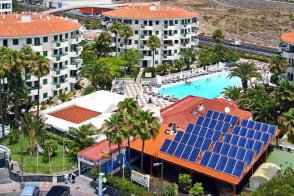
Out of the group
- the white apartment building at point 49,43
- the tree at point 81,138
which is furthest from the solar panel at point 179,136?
the white apartment building at point 49,43

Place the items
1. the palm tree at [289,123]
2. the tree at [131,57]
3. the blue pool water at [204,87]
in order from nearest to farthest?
1. the palm tree at [289,123]
2. the blue pool water at [204,87]
3. the tree at [131,57]

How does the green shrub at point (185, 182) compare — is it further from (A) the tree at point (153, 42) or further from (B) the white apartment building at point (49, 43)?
(A) the tree at point (153, 42)

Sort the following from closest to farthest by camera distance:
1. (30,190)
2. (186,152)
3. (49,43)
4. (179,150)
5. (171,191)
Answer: (30,190), (171,191), (186,152), (179,150), (49,43)

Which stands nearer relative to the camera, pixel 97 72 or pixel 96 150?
pixel 96 150

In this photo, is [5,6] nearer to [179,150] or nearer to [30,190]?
[30,190]

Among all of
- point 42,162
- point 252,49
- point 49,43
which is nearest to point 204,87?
point 49,43

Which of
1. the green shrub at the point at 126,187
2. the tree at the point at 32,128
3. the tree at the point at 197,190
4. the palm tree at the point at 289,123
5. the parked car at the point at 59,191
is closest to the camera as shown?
the parked car at the point at 59,191
